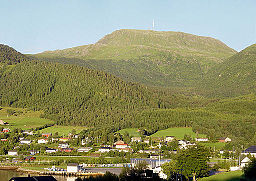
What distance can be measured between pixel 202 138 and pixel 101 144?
29.4 meters

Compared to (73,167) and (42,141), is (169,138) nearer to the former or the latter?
(42,141)

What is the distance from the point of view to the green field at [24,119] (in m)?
166

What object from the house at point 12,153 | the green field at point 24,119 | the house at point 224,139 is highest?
the green field at point 24,119

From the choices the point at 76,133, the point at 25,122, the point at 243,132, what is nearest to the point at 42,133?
the point at 76,133

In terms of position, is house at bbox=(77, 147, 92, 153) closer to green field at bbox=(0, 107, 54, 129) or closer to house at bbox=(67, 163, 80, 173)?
house at bbox=(67, 163, 80, 173)

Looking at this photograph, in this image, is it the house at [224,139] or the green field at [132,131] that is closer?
A: the house at [224,139]

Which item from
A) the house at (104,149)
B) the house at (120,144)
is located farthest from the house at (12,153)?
the house at (120,144)

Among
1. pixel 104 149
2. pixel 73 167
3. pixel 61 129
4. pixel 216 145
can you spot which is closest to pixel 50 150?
pixel 104 149

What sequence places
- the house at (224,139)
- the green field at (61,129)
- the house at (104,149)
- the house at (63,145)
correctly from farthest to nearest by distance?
the green field at (61,129) → the house at (224,139) → the house at (63,145) → the house at (104,149)

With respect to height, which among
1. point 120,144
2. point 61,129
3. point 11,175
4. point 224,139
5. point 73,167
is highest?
point 61,129

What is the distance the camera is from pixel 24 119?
586ft

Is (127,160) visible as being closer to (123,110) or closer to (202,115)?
(202,115)

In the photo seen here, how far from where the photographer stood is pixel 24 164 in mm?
113562

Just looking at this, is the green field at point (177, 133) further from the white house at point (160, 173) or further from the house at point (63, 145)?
the white house at point (160, 173)
